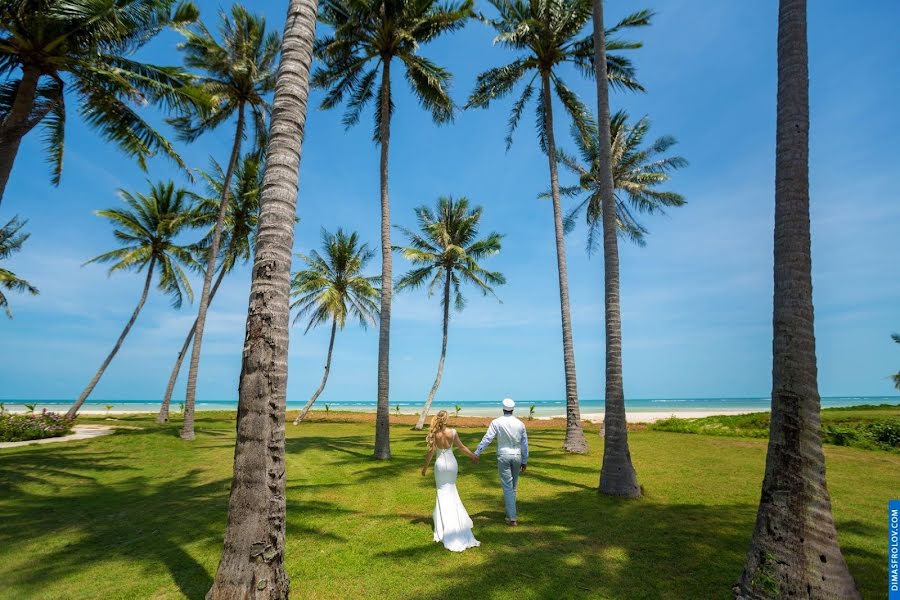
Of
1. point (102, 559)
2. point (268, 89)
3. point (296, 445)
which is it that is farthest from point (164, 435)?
point (268, 89)

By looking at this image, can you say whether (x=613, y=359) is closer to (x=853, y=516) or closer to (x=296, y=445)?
(x=853, y=516)

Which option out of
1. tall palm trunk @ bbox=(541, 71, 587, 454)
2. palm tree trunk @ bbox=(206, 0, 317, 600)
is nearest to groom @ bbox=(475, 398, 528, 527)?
palm tree trunk @ bbox=(206, 0, 317, 600)

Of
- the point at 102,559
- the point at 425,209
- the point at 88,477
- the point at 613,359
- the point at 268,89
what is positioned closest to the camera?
the point at 102,559

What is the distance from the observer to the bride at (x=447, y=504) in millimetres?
6180

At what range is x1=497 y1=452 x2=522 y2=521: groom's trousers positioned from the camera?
7.07 m

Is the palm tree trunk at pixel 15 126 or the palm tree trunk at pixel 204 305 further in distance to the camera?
the palm tree trunk at pixel 204 305

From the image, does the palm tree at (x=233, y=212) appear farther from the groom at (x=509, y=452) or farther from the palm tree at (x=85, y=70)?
the groom at (x=509, y=452)

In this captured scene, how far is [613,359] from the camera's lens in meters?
10.0

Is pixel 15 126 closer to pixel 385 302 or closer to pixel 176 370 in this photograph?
pixel 385 302

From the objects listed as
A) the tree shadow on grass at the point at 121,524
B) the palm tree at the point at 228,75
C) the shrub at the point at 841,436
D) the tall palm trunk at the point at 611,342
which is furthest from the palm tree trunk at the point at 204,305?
the shrub at the point at 841,436

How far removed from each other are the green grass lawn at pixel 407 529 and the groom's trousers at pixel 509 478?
1.21 feet

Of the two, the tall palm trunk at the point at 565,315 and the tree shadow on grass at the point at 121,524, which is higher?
the tall palm trunk at the point at 565,315

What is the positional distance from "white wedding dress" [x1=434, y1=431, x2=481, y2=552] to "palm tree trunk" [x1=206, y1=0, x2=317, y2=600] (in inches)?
104

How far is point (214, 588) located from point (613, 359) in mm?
8608
